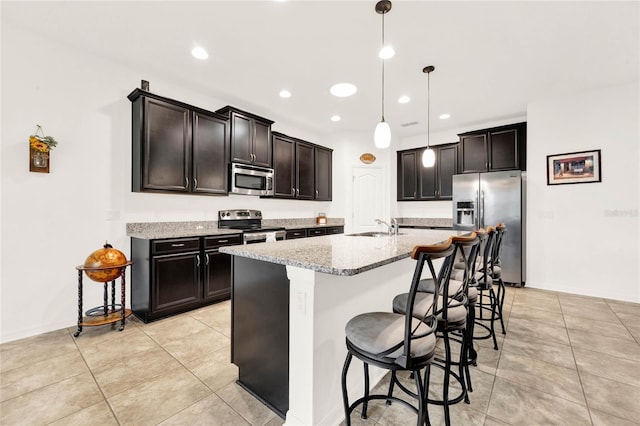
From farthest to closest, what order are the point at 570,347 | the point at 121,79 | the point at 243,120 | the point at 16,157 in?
the point at 243,120 < the point at 121,79 < the point at 16,157 < the point at 570,347

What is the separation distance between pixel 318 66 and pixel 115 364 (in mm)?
3573

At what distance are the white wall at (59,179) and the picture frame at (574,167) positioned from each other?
581cm

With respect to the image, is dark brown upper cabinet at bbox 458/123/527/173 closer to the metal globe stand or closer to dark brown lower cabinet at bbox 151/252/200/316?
dark brown lower cabinet at bbox 151/252/200/316

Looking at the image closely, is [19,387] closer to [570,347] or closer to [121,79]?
[121,79]

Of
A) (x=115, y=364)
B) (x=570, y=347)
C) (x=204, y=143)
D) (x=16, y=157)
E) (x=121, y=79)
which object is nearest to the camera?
(x=115, y=364)

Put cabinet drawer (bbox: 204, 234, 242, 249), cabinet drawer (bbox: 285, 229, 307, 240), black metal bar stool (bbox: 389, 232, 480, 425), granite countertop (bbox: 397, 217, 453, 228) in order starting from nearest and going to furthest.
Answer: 1. black metal bar stool (bbox: 389, 232, 480, 425)
2. cabinet drawer (bbox: 204, 234, 242, 249)
3. cabinet drawer (bbox: 285, 229, 307, 240)
4. granite countertop (bbox: 397, 217, 453, 228)

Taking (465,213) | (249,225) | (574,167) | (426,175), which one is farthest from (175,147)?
(574,167)

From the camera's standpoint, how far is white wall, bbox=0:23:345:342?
2.57 meters

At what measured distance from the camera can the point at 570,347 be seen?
2412mm

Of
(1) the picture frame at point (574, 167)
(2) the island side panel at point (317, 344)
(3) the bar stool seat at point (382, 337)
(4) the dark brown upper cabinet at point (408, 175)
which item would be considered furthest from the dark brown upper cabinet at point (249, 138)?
(1) the picture frame at point (574, 167)

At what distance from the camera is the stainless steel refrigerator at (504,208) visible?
4.34m

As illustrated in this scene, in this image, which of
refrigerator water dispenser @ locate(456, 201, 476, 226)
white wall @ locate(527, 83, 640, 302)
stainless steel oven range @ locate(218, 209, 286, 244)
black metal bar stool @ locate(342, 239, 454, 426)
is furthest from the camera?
refrigerator water dispenser @ locate(456, 201, 476, 226)

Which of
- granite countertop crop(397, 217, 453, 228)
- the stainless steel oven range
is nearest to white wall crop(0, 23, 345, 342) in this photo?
the stainless steel oven range

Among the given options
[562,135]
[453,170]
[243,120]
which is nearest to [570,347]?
[562,135]
